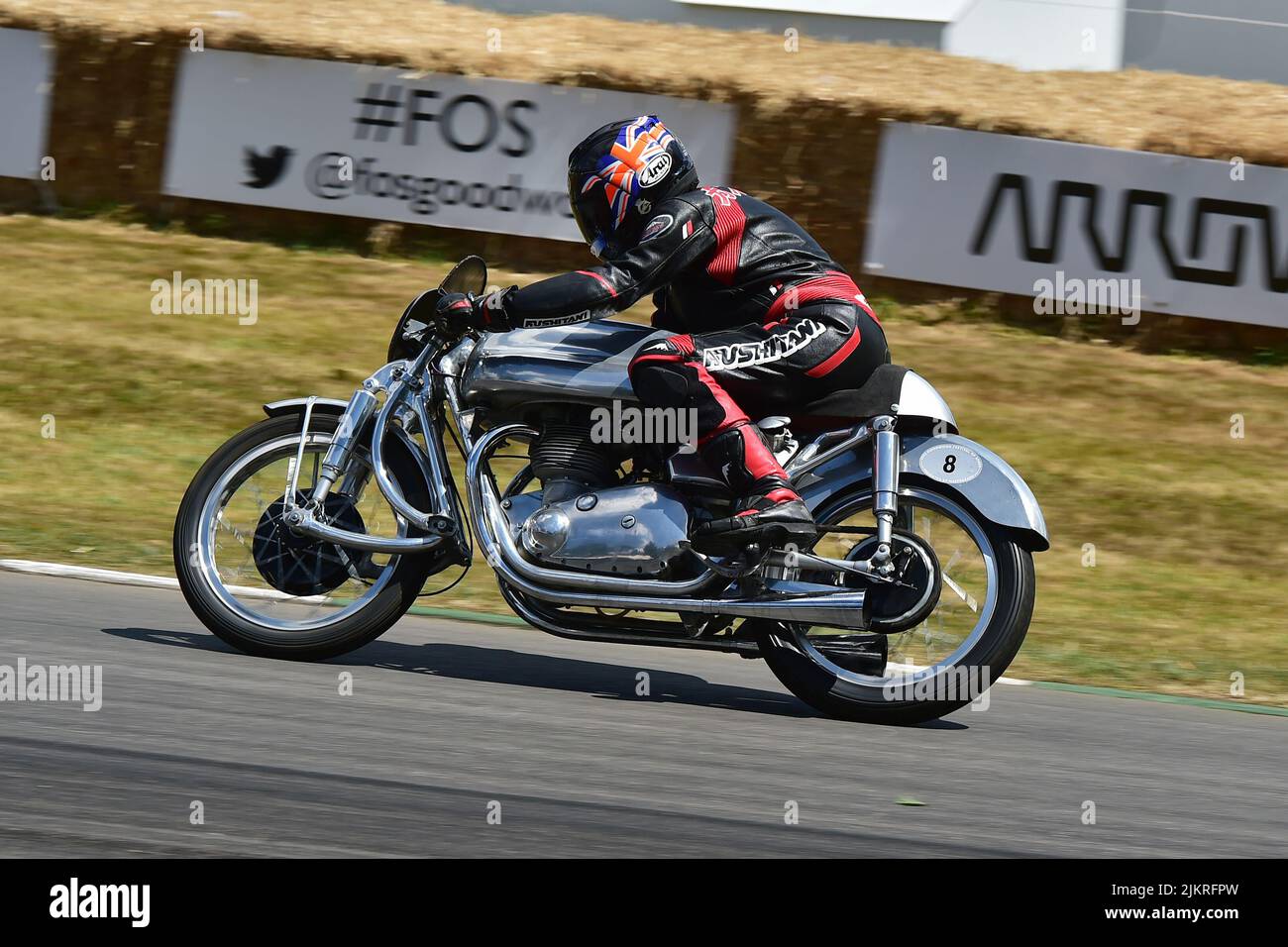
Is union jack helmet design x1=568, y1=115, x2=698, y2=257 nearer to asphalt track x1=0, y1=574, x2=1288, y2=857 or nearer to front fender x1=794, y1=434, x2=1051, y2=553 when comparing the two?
front fender x1=794, y1=434, x2=1051, y2=553

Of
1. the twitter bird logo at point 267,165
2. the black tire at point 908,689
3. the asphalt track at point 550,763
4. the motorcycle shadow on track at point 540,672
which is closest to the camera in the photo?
the asphalt track at point 550,763

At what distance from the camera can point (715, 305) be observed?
533cm

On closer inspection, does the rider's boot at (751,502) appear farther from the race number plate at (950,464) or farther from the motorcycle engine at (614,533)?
the race number plate at (950,464)

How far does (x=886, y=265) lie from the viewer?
12125 millimetres

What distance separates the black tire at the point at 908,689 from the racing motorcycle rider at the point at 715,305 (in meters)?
0.37

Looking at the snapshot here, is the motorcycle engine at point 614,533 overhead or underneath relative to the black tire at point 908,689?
overhead

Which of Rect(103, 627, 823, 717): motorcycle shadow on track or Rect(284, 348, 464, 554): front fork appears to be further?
Rect(103, 627, 823, 717): motorcycle shadow on track

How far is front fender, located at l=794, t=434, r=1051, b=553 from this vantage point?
502 cm

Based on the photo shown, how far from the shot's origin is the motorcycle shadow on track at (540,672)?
5.41m

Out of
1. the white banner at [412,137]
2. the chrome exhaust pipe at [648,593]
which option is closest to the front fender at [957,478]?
the chrome exhaust pipe at [648,593]

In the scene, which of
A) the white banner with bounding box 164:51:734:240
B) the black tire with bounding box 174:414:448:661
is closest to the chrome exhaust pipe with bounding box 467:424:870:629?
the black tire with bounding box 174:414:448:661

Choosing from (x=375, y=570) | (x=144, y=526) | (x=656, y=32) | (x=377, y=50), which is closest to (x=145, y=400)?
(x=144, y=526)

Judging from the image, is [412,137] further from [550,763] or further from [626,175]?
[550,763]
